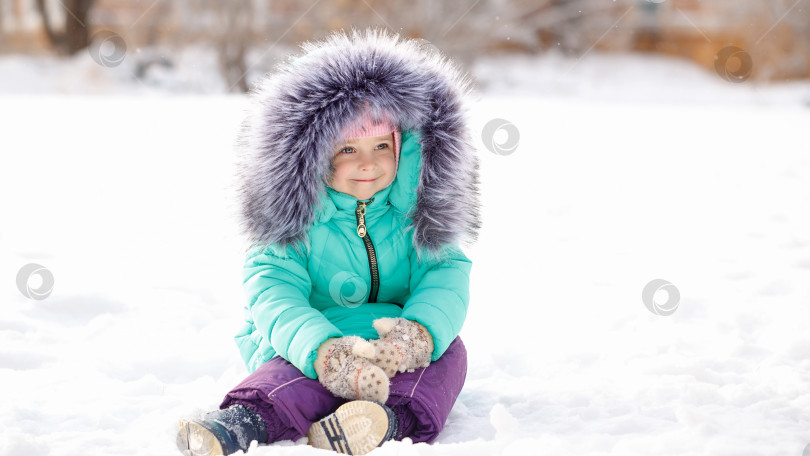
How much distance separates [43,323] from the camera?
2.68m

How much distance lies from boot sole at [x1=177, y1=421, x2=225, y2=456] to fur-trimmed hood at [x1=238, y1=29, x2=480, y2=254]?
57cm

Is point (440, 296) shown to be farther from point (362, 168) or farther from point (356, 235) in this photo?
point (362, 168)

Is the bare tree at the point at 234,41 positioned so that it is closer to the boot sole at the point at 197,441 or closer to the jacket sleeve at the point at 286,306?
the jacket sleeve at the point at 286,306

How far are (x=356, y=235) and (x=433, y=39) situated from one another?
11.0 m

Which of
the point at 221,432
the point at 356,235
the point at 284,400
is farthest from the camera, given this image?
the point at 356,235

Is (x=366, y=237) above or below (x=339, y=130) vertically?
below

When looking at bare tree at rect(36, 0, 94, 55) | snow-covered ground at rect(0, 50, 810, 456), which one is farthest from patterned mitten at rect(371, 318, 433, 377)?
bare tree at rect(36, 0, 94, 55)

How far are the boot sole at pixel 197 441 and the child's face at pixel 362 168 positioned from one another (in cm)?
76

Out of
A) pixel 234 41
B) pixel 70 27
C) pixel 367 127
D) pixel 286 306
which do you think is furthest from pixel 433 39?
pixel 286 306

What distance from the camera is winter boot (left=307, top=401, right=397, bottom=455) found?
178cm

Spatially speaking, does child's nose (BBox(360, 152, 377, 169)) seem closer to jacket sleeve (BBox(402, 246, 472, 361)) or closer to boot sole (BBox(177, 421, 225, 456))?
jacket sleeve (BBox(402, 246, 472, 361))

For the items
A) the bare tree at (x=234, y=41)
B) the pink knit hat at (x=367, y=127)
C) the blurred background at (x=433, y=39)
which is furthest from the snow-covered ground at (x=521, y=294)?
the blurred background at (x=433, y=39)

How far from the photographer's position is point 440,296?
2121mm

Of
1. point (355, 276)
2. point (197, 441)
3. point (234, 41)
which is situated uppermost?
point (234, 41)
